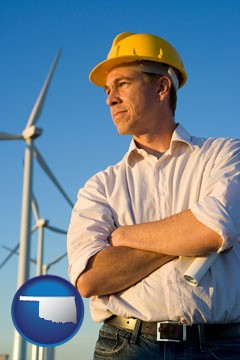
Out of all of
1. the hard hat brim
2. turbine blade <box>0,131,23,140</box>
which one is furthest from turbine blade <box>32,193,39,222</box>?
the hard hat brim

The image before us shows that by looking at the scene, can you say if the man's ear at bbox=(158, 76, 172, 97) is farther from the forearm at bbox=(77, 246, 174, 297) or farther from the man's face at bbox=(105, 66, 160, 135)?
the forearm at bbox=(77, 246, 174, 297)

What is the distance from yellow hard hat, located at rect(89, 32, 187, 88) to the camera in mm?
5129

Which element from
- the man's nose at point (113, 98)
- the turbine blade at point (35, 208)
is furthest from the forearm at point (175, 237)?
the turbine blade at point (35, 208)

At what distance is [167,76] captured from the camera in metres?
5.31

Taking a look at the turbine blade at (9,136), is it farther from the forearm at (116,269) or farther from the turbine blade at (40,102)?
the forearm at (116,269)

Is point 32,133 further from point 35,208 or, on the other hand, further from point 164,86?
point 164,86

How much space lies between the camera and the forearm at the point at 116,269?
435cm

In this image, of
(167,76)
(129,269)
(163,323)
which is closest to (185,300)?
(163,323)

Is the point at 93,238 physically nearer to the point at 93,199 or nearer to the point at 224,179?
the point at 93,199

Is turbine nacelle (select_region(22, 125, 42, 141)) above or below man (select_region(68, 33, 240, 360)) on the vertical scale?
above

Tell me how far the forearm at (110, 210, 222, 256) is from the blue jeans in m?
0.62

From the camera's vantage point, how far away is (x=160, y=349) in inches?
163

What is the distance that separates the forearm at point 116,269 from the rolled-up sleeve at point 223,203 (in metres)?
0.42

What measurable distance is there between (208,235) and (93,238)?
2.98ft
